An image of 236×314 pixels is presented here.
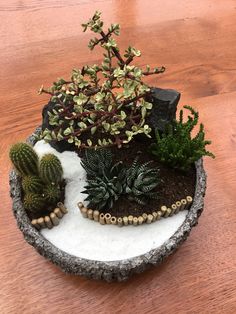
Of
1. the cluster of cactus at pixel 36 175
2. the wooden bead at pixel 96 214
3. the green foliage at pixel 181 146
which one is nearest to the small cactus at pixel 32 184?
the cluster of cactus at pixel 36 175

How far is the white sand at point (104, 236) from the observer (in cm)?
80

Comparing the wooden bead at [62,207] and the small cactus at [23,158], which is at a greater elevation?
the small cactus at [23,158]

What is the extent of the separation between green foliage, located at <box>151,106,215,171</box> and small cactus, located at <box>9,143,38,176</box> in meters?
0.26

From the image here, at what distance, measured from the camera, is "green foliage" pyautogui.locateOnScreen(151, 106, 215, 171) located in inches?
33.3

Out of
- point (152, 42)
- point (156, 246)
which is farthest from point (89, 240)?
point (152, 42)

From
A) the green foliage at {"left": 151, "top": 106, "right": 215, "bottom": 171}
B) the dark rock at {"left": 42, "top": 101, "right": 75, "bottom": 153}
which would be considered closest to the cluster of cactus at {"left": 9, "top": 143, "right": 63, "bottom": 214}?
the dark rock at {"left": 42, "top": 101, "right": 75, "bottom": 153}

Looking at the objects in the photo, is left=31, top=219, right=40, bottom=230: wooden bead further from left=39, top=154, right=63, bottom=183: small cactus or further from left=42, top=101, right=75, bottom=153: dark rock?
left=42, top=101, right=75, bottom=153: dark rock

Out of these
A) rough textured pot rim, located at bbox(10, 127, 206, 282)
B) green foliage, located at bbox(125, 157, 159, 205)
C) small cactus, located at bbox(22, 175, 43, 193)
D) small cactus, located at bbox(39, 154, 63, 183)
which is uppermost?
small cactus, located at bbox(39, 154, 63, 183)

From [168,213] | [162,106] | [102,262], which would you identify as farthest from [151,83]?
[102,262]

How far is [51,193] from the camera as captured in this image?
828 mm

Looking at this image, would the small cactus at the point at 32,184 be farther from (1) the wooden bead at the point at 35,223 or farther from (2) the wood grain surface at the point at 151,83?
(2) the wood grain surface at the point at 151,83

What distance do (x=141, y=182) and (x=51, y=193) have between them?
0.18m

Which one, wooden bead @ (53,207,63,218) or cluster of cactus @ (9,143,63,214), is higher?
cluster of cactus @ (9,143,63,214)

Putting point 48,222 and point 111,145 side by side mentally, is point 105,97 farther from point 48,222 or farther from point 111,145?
point 48,222
